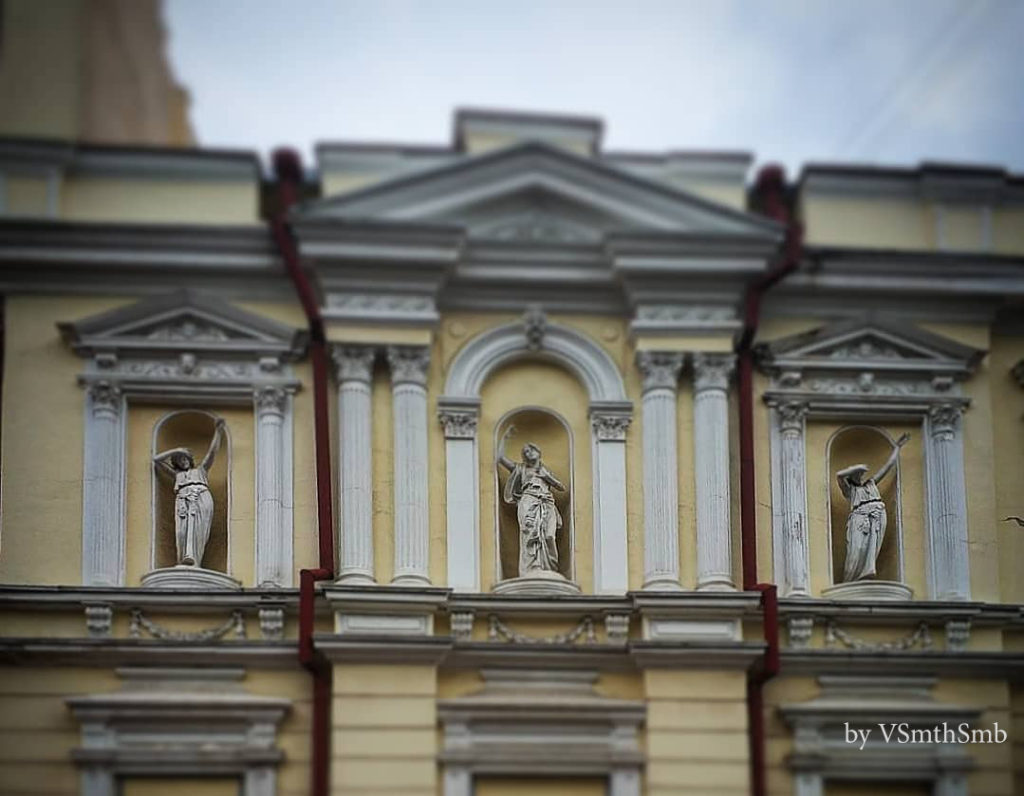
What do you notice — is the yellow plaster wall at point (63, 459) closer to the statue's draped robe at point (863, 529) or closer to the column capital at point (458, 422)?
the column capital at point (458, 422)

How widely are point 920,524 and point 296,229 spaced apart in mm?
5386

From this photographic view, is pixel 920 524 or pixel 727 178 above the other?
pixel 727 178

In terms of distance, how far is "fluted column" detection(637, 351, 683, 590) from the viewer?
1588cm

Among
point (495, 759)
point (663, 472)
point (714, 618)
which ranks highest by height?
point (663, 472)

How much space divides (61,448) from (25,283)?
4.49 ft

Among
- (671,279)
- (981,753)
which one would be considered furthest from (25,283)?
(981,753)

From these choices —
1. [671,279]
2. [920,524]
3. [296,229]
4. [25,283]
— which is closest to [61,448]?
[25,283]

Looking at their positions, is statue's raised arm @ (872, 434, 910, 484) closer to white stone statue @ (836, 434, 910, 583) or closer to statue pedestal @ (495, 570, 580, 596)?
white stone statue @ (836, 434, 910, 583)

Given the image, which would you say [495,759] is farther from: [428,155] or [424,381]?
[428,155]

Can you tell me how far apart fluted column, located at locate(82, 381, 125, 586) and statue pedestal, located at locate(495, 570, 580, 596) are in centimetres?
289

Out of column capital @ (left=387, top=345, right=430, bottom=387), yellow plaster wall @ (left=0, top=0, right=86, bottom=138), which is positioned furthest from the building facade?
yellow plaster wall @ (left=0, top=0, right=86, bottom=138)

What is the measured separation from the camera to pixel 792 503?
16.4 m

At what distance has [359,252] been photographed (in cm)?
1614

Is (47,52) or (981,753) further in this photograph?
(47,52)
